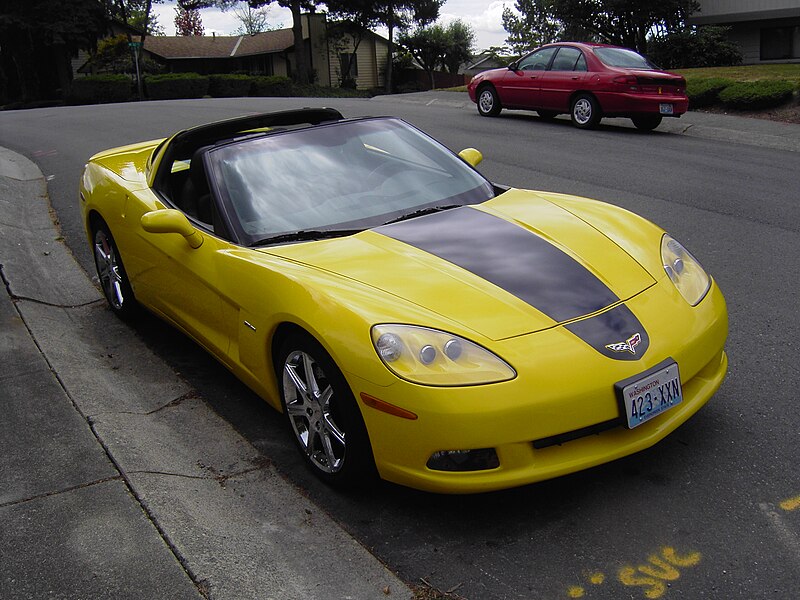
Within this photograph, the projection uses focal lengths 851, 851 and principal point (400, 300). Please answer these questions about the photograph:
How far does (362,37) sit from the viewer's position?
2039 inches

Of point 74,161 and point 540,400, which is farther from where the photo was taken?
point 74,161

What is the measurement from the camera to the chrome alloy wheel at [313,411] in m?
3.39

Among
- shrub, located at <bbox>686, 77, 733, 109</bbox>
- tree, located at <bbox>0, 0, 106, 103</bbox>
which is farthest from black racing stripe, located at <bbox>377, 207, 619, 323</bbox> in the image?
tree, located at <bbox>0, 0, 106, 103</bbox>

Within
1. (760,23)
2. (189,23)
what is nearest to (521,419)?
(760,23)

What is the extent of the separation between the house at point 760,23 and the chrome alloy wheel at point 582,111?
1847 centimetres

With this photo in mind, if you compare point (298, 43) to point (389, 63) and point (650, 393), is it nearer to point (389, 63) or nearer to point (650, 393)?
point (389, 63)

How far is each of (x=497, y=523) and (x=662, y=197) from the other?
6116 mm

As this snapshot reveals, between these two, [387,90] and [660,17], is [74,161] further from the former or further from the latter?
[387,90]

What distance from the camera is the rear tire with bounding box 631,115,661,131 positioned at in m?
14.4

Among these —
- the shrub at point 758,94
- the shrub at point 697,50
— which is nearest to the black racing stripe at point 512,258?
the shrub at point 758,94

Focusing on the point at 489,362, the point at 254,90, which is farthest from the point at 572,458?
the point at 254,90

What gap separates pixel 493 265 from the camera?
3.57 meters

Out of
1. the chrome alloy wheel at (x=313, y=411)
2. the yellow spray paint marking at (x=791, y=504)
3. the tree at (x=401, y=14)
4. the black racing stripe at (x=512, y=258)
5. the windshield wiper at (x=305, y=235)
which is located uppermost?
the tree at (x=401, y=14)

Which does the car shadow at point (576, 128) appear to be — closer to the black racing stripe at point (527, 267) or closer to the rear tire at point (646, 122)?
the rear tire at point (646, 122)
